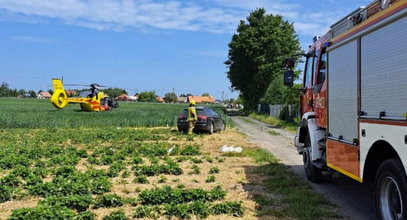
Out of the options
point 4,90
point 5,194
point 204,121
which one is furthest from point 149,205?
point 4,90

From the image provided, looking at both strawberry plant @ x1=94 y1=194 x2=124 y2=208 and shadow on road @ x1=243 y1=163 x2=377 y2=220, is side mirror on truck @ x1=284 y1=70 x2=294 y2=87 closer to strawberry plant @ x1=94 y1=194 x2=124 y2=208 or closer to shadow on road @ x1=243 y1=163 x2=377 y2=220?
shadow on road @ x1=243 y1=163 x2=377 y2=220

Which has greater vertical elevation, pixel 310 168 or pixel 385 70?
pixel 385 70

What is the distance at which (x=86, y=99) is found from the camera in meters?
48.1

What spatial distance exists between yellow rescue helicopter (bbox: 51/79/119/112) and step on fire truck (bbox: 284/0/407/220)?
1682 inches

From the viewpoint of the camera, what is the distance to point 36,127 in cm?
2906

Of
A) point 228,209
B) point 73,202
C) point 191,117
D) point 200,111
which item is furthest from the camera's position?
point 200,111

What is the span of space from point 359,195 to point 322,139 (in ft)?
4.13

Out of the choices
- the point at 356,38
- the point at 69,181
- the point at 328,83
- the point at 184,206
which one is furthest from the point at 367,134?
the point at 69,181

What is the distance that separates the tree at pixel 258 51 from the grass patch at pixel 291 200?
4546cm

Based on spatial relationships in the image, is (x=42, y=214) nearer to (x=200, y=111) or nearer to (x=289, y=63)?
(x=289, y=63)

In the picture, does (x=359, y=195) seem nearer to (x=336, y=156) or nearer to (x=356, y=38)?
(x=336, y=156)

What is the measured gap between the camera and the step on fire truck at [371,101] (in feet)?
15.4

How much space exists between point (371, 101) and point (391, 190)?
1147mm

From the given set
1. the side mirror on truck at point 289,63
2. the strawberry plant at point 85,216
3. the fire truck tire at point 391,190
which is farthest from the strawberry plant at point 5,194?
the side mirror on truck at point 289,63
